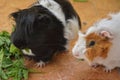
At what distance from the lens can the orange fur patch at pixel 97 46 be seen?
1779mm

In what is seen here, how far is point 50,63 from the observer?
212 centimetres

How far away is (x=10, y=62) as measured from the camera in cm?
208

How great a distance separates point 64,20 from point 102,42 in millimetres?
336

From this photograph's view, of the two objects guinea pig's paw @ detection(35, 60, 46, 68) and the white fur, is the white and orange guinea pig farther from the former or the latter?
guinea pig's paw @ detection(35, 60, 46, 68)

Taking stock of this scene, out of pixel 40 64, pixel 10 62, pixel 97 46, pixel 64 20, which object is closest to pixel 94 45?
pixel 97 46

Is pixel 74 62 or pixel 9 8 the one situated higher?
pixel 9 8

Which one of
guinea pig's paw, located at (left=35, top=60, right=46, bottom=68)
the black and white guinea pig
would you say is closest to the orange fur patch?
the black and white guinea pig

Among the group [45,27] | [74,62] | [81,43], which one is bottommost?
[74,62]

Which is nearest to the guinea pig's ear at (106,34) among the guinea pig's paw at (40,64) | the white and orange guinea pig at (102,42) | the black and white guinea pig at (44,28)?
the white and orange guinea pig at (102,42)

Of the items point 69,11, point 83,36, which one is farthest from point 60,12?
point 83,36

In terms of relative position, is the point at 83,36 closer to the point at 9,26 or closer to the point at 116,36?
the point at 116,36

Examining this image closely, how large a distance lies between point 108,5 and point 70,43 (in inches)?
22.8

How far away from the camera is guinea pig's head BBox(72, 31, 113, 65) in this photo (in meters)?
1.77

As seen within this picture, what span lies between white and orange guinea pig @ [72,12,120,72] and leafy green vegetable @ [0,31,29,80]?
0.41 m
